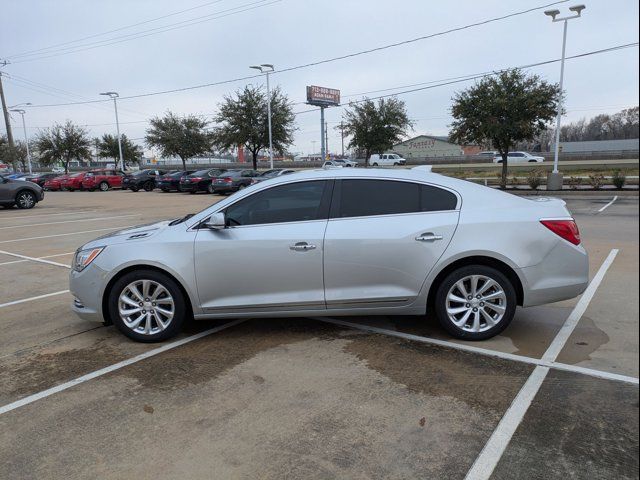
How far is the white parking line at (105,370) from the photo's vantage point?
368 centimetres

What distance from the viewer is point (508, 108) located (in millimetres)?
24984

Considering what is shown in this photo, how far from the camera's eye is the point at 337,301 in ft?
14.9

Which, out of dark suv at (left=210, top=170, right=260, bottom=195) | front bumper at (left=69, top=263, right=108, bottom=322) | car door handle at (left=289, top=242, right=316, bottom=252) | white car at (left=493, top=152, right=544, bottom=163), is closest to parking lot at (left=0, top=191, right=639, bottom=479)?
front bumper at (left=69, top=263, right=108, bottom=322)

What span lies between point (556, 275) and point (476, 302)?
2.40 feet

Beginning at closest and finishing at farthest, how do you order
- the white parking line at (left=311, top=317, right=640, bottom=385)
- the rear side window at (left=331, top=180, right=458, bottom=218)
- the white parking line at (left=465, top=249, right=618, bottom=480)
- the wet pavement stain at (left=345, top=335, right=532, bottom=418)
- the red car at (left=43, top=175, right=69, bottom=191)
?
the white parking line at (left=465, top=249, right=618, bottom=480) < the wet pavement stain at (left=345, top=335, right=532, bottom=418) < the white parking line at (left=311, top=317, right=640, bottom=385) < the rear side window at (left=331, top=180, right=458, bottom=218) < the red car at (left=43, top=175, right=69, bottom=191)

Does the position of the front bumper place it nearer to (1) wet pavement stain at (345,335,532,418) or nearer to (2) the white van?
(1) wet pavement stain at (345,335,532,418)

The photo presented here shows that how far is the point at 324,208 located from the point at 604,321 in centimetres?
307

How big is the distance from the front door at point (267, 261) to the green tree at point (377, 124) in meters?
37.2

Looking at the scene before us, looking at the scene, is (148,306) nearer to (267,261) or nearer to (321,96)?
(267,261)

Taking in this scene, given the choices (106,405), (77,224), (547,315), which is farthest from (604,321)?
(77,224)

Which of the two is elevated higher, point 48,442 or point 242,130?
point 242,130

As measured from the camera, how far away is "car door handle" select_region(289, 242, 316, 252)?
4.46 m

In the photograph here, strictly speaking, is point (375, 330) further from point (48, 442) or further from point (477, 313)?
point (48, 442)

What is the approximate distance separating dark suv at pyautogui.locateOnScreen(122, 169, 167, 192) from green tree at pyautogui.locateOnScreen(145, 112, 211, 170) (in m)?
12.2
